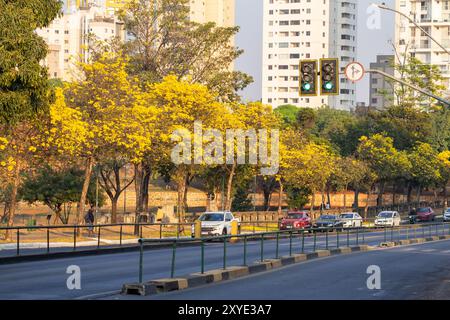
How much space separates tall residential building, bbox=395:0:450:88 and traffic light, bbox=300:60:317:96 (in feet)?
481

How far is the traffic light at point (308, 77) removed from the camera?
3403 cm

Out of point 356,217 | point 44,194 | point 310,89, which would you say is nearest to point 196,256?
point 310,89

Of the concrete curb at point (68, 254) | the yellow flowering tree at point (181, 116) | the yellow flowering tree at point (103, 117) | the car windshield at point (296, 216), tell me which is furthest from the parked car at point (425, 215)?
the concrete curb at point (68, 254)

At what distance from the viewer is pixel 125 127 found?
176 feet

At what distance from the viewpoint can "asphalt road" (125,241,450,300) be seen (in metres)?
20.9

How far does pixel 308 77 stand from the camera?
34.2 m

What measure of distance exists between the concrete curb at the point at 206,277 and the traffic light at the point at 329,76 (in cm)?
569

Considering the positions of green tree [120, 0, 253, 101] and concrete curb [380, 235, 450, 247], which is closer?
concrete curb [380, 235, 450, 247]

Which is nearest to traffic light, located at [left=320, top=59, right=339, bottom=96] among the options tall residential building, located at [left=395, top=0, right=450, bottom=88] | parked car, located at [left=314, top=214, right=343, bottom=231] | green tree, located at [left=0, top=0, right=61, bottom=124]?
green tree, located at [left=0, top=0, right=61, bottom=124]

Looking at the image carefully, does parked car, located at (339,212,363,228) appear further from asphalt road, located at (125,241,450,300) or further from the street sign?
the street sign

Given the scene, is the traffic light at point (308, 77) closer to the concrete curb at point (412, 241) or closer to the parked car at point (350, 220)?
the concrete curb at point (412, 241)

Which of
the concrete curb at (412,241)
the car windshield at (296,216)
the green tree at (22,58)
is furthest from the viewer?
the car windshield at (296,216)
